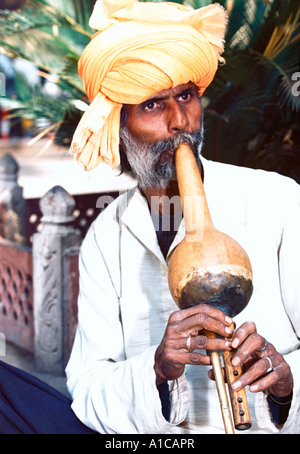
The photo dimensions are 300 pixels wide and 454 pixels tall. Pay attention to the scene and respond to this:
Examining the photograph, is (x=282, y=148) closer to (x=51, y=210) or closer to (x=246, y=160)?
(x=246, y=160)

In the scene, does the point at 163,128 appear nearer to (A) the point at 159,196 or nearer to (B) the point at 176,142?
(B) the point at 176,142

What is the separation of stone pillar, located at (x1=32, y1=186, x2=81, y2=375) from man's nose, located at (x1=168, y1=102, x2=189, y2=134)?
6.92 ft

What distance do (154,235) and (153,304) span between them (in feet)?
0.82

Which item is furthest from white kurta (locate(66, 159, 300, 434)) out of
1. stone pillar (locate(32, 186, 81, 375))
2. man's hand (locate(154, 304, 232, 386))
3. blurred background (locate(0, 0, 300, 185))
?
stone pillar (locate(32, 186, 81, 375))

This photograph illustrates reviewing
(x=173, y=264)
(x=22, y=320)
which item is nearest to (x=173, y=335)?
(x=173, y=264)

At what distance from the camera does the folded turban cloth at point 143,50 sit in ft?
6.56

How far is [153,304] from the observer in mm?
2248

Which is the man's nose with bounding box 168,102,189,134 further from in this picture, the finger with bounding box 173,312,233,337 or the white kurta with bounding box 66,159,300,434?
the finger with bounding box 173,312,233,337

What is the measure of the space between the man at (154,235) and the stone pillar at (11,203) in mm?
3539

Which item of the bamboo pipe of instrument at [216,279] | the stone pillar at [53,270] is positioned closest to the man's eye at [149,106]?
the bamboo pipe of instrument at [216,279]

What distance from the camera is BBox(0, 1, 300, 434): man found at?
1977 millimetres

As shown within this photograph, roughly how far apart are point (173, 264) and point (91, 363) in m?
0.73

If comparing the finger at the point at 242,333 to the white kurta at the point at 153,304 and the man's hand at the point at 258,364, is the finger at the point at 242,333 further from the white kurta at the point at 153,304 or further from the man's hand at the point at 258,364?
the white kurta at the point at 153,304

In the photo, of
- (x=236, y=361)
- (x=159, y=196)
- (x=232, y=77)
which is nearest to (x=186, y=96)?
(x=159, y=196)
